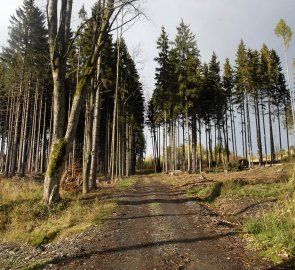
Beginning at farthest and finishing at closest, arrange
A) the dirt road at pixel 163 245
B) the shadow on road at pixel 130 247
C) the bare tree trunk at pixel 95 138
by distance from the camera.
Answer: the bare tree trunk at pixel 95 138, the shadow on road at pixel 130 247, the dirt road at pixel 163 245

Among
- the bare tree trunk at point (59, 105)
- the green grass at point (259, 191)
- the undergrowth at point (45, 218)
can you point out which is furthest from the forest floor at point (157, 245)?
the bare tree trunk at point (59, 105)

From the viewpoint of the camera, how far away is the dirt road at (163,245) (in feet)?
22.5

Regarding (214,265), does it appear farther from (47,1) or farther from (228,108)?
(228,108)

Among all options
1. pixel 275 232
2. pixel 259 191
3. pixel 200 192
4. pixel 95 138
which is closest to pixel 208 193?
pixel 200 192

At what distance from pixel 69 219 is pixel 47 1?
8173 mm

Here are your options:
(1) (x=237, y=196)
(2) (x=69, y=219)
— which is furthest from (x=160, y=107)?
(2) (x=69, y=219)

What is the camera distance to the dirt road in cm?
686

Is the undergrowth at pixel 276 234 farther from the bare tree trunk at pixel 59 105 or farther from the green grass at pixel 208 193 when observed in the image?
the bare tree trunk at pixel 59 105

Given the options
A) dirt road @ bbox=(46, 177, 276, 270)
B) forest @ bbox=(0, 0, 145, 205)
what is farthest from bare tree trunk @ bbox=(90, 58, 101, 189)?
dirt road @ bbox=(46, 177, 276, 270)

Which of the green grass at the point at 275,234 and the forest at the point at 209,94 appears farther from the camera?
the forest at the point at 209,94

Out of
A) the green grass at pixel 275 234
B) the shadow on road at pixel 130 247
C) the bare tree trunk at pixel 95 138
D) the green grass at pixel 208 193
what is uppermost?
the bare tree trunk at pixel 95 138

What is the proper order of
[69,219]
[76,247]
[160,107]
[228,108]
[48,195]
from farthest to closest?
[228,108] < [160,107] < [48,195] < [69,219] < [76,247]

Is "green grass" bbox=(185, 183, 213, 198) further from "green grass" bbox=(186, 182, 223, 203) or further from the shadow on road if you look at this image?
the shadow on road

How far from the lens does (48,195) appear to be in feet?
→ 40.3
